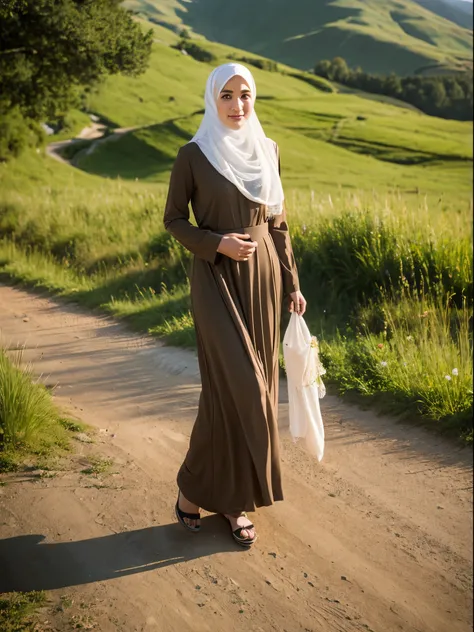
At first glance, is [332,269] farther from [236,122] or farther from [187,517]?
[187,517]

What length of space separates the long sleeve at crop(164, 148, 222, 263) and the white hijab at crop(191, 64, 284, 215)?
0.47ft

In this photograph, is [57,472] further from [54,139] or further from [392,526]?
[54,139]

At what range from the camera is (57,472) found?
4094 millimetres

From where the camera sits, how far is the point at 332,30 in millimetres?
32375

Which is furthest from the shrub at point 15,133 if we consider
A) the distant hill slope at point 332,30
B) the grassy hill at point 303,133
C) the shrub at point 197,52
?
the distant hill slope at point 332,30

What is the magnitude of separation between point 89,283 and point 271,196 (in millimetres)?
5693

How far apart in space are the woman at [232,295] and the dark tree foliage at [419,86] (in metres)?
31.2

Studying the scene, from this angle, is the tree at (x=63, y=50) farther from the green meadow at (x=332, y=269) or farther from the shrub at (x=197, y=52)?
the green meadow at (x=332, y=269)

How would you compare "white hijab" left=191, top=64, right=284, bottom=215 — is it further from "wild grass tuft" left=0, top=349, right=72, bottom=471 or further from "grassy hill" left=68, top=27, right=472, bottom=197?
"grassy hill" left=68, top=27, right=472, bottom=197

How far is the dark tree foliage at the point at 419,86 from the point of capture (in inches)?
1380

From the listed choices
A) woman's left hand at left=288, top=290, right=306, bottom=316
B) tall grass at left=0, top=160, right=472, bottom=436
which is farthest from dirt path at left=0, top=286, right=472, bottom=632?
woman's left hand at left=288, top=290, right=306, bottom=316

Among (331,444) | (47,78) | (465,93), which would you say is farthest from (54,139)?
(331,444)

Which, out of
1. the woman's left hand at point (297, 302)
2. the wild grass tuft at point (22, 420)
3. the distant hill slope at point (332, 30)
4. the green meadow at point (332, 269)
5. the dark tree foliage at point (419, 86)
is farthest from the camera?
the dark tree foliage at point (419, 86)

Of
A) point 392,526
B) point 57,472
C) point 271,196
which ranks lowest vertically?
point 392,526
